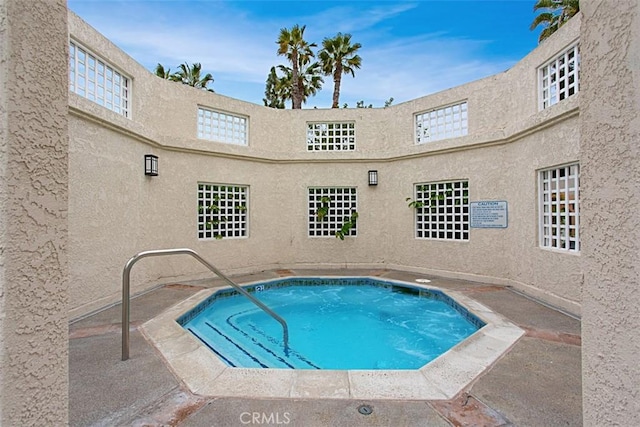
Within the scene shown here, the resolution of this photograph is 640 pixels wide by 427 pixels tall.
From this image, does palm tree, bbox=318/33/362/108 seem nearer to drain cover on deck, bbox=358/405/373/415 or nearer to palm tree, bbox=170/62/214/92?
palm tree, bbox=170/62/214/92

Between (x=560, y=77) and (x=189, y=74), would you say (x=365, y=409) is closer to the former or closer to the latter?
(x=560, y=77)

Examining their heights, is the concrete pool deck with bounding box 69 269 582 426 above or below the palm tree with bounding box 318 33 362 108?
below

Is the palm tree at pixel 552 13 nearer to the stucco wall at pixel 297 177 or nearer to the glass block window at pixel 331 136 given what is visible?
the stucco wall at pixel 297 177

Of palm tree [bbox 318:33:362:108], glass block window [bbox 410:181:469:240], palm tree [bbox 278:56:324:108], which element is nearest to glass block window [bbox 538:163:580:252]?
glass block window [bbox 410:181:469:240]

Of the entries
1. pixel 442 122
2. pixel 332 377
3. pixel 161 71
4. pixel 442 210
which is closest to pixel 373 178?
pixel 442 210

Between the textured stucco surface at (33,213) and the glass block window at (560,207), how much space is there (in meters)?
8.34

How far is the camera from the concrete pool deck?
2.88 m

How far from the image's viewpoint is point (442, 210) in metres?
10.1

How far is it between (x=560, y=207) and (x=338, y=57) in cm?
1634

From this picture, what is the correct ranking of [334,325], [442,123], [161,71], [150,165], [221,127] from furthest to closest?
[161,71]
[221,127]
[442,123]
[150,165]
[334,325]

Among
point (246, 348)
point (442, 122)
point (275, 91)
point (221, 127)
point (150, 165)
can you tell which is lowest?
point (246, 348)

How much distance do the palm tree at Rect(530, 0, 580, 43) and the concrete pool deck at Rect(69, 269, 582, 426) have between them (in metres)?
20.0

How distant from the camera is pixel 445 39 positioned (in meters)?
11.5

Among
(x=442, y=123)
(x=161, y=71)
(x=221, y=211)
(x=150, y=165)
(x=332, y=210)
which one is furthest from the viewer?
(x=161, y=71)
